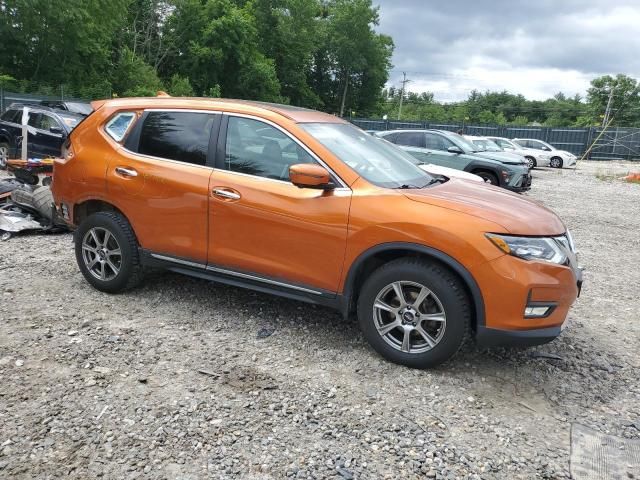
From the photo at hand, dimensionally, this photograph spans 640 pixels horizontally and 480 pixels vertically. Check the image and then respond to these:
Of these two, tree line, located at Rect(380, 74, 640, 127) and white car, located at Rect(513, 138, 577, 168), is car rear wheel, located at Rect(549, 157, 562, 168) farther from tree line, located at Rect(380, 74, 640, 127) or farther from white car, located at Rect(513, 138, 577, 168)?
tree line, located at Rect(380, 74, 640, 127)

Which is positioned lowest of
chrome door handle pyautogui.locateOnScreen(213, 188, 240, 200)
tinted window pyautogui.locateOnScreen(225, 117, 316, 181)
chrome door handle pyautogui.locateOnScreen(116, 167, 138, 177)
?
chrome door handle pyautogui.locateOnScreen(213, 188, 240, 200)

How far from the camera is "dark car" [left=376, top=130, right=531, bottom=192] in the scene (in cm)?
1153

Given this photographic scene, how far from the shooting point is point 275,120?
3947mm

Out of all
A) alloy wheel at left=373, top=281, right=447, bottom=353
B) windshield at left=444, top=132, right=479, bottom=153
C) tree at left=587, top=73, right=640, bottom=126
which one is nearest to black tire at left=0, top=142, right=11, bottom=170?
windshield at left=444, top=132, right=479, bottom=153

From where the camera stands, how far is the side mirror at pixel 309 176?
3465 millimetres

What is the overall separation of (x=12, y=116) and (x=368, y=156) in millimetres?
11034

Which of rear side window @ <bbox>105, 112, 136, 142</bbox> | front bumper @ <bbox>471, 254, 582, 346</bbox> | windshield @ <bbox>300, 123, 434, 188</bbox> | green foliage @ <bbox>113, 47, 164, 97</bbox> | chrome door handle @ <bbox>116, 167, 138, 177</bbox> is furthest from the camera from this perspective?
green foliage @ <bbox>113, 47, 164, 97</bbox>

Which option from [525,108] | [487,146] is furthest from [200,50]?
[525,108]

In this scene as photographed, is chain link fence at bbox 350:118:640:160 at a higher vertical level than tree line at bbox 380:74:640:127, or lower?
lower

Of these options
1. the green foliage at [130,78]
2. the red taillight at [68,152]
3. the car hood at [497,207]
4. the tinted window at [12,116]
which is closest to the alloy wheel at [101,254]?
the red taillight at [68,152]

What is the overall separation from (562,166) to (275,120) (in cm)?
2510

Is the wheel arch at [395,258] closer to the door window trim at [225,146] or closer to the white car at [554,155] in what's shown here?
the door window trim at [225,146]

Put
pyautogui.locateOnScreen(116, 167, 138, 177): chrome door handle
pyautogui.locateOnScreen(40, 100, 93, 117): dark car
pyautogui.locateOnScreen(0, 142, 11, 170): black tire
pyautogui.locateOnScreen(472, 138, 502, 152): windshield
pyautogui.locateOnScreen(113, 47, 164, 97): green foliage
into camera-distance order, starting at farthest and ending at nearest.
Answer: pyautogui.locateOnScreen(113, 47, 164, 97): green foliage < pyautogui.locateOnScreen(472, 138, 502, 152): windshield < pyautogui.locateOnScreen(40, 100, 93, 117): dark car < pyautogui.locateOnScreen(0, 142, 11, 170): black tire < pyautogui.locateOnScreen(116, 167, 138, 177): chrome door handle

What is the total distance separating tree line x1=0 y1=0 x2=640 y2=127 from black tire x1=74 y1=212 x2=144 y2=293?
22.8 meters
